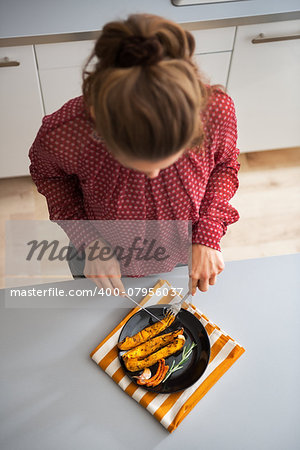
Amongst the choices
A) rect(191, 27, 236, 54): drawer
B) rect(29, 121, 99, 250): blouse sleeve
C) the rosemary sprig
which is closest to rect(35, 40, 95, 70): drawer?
rect(191, 27, 236, 54): drawer

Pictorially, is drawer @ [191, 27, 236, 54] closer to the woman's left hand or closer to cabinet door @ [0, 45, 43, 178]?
cabinet door @ [0, 45, 43, 178]

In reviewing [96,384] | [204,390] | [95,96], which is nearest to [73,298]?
[96,384]

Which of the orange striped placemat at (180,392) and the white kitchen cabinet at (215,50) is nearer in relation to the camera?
the orange striped placemat at (180,392)

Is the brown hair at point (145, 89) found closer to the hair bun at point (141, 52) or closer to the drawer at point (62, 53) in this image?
the hair bun at point (141, 52)

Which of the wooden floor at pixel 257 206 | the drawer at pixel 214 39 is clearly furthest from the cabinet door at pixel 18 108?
the drawer at pixel 214 39

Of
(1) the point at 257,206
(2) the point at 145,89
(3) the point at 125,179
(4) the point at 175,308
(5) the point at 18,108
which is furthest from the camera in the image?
(1) the point at 257,206

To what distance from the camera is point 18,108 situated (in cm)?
167

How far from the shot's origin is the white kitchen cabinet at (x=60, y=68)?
57.4 inches

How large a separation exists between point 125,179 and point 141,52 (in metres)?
0.30

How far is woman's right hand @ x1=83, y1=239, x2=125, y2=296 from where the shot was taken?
926 mm

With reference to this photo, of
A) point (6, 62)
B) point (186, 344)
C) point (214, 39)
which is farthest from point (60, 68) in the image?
point (186, 344)

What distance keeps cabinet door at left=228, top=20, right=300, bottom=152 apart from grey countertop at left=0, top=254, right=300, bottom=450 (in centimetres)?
93

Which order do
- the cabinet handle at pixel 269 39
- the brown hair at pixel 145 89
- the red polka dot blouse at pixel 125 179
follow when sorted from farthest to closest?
the cabinet handle at pixel 269 39 < the red polka dot blouse at pixel 125 179 < the brown hair at pixel 145 89

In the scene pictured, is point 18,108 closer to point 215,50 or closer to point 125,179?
point 215,50
